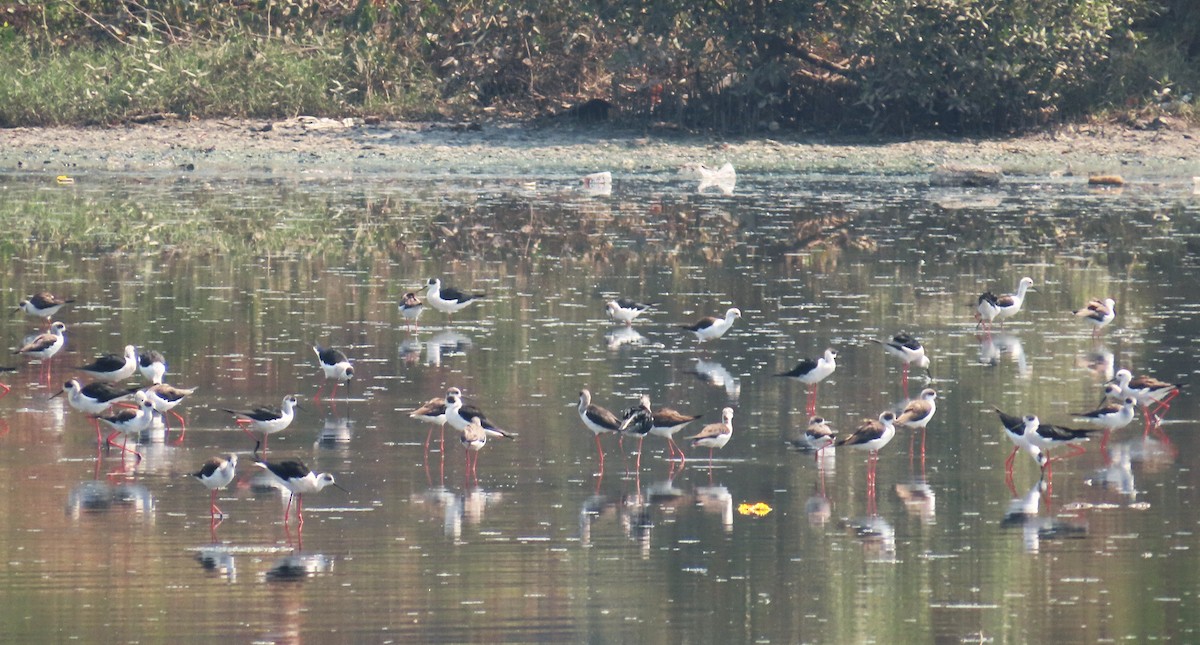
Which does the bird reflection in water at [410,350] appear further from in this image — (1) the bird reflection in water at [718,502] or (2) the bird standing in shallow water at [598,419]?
(1) the bird reflection in water at [718,502]

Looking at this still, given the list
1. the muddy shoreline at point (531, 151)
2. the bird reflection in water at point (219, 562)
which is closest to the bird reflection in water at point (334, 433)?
the bird reflection in water at point (219, 562)

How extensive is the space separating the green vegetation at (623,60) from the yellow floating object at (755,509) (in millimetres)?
19957

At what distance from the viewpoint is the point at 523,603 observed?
8.59m

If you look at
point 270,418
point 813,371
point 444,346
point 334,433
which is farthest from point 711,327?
A: point 270,418

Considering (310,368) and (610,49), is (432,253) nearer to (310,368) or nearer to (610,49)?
(310,368)

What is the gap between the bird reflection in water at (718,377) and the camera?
536 inches

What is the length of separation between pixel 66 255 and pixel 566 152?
11.2 meters

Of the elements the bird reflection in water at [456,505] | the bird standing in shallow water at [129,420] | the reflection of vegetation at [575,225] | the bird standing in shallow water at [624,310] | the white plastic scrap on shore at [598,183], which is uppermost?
the white plastic scrap on shore at [598,183]

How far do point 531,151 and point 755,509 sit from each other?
20.7 m

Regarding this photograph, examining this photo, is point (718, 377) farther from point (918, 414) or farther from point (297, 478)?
point (297, 478)

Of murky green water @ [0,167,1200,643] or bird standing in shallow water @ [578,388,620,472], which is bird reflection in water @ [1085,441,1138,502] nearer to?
murky green water @ [0,167,1200,643]

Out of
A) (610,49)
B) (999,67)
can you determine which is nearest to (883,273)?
(999,67)

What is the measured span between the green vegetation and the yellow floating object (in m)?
20.0

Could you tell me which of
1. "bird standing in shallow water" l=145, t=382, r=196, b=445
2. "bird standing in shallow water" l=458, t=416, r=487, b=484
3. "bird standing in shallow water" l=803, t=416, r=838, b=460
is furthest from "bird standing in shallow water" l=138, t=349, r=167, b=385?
"bird standing in shallow water" l=803, t=416, r=838, b=460
